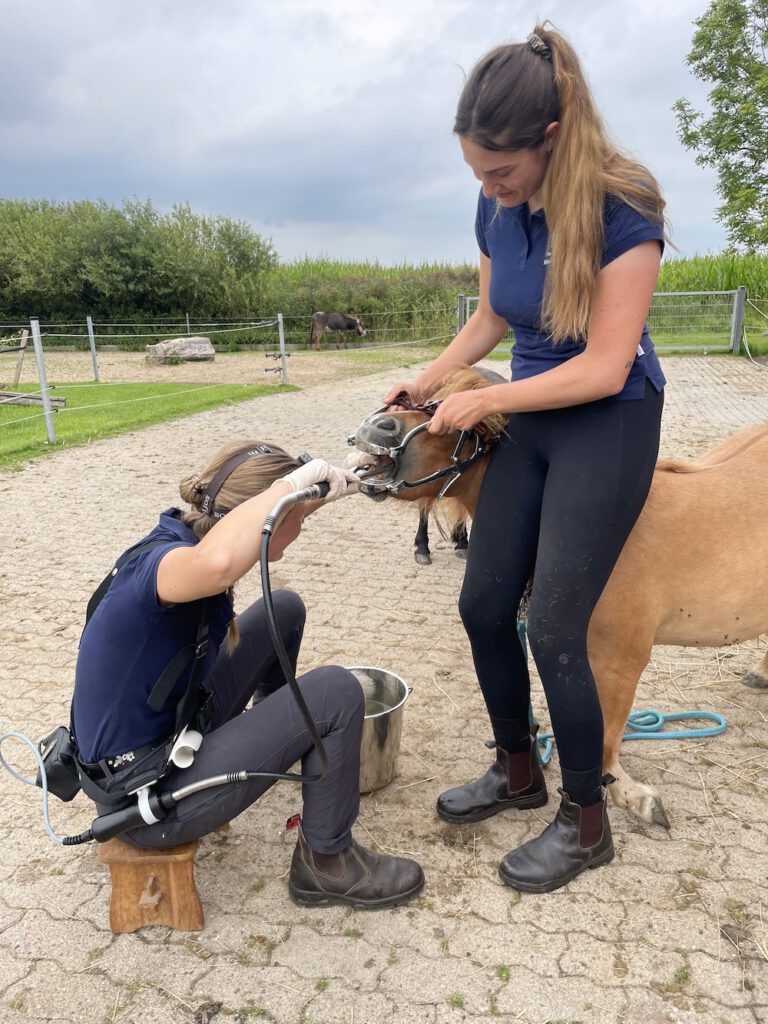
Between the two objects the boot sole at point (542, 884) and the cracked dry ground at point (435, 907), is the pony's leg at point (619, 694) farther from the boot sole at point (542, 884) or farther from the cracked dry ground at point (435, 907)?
the boot sole at point (542, 884)

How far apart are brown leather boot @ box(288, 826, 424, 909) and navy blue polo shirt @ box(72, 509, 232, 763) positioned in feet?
1.96

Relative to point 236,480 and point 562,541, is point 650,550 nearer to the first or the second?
point 562,541

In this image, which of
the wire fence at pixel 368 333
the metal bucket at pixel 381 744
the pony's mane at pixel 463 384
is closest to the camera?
the pony's mane at pixel 463 384

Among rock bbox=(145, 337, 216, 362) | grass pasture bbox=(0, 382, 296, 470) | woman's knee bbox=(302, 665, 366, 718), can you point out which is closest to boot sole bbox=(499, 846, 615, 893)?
woman's knee bbox=(302, 665, 366, 718)

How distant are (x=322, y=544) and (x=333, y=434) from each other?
426 cm

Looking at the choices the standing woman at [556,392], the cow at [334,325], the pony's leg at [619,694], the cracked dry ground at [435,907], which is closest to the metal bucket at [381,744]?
the cracked dry ground at [435,907]

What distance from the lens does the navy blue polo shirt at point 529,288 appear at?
1958 millimetres

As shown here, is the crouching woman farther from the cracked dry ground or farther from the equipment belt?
the cracked dry ground

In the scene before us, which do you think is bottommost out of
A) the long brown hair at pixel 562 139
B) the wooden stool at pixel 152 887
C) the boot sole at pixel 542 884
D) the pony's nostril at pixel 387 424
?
the boot sole at pixel 542 884

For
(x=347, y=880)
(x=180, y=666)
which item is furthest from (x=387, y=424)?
(x=347, y=880)

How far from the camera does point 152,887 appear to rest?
2152 mm

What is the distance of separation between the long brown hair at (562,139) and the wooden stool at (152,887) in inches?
70.5

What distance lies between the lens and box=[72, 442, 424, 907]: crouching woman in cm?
188

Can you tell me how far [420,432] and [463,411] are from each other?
0.74 feet
